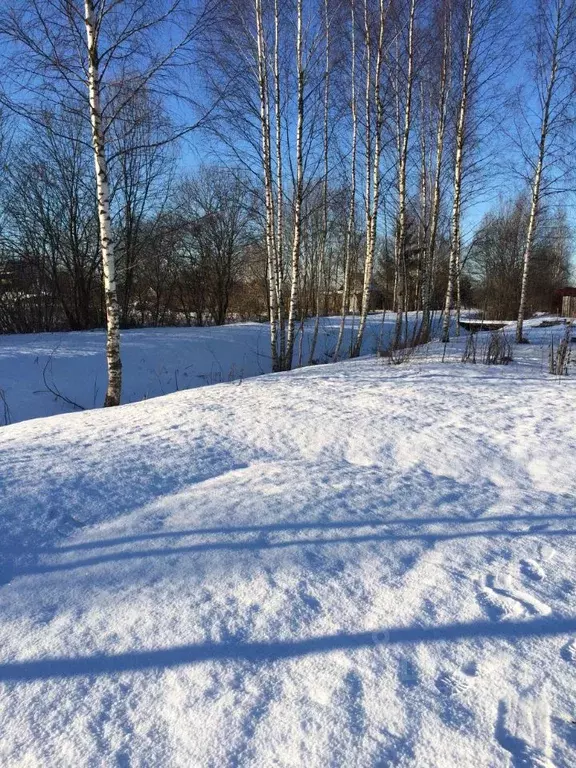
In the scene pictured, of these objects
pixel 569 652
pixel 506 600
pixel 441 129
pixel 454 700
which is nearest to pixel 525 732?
pixel 454 700

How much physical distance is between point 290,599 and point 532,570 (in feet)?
4.12

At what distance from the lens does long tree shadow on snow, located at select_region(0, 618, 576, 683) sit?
172 cm

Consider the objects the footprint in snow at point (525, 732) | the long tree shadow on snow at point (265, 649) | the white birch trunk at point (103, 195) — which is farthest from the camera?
the white birch trunk at point (103, 195)

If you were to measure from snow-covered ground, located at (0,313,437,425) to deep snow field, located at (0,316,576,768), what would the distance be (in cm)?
543

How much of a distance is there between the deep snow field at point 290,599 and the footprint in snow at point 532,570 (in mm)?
11

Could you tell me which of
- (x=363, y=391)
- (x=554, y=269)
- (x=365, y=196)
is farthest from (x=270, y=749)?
(x=554, y=269)

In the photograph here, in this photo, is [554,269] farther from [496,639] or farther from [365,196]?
[496,639]

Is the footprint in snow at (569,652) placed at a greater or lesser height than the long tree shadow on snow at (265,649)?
greater

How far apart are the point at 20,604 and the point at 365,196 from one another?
12826 millimetres

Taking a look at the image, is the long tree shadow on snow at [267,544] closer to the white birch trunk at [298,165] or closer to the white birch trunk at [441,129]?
the white birch trunk at [298,165]

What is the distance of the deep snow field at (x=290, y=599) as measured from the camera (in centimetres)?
147

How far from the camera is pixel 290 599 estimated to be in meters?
2.10

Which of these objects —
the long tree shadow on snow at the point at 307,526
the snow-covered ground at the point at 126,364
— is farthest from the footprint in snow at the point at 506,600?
the snow-covered ground at the point at 126,364

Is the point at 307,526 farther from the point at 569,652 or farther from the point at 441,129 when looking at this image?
the point at 441,129
